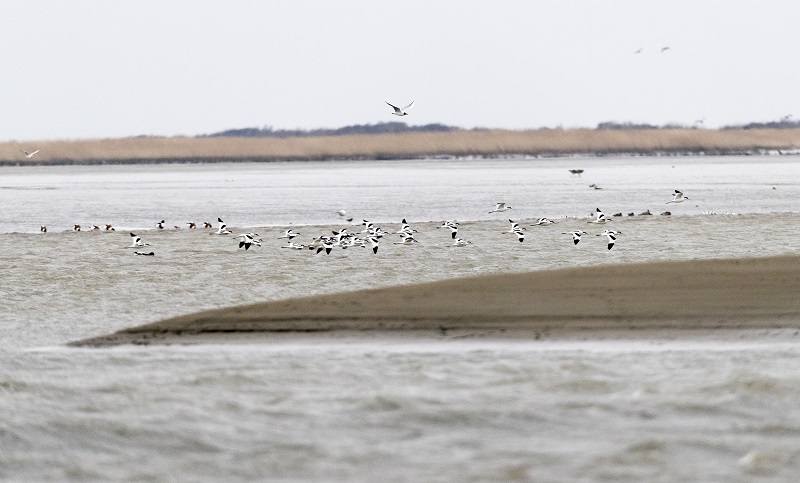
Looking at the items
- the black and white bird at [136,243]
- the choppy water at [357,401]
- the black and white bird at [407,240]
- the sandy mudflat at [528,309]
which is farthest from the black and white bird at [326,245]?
the sandy mudflat at [528,309]

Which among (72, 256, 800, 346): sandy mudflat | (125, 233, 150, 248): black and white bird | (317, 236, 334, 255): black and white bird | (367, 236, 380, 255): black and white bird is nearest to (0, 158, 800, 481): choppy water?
(72, 256, 800, 346): sandy mudflat

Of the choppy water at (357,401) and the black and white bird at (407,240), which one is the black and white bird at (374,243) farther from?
the choppy water at (357,401)

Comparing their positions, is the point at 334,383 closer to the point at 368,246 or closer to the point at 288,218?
the point at 368,246

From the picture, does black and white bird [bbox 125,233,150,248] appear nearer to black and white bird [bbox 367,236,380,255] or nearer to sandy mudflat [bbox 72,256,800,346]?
black and white bird [bbox 367,236,380,255]

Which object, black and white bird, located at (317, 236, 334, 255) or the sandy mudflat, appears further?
black and white bird, located at (317, 236, 334, 255)

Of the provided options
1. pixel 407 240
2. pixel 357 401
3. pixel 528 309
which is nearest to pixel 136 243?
pixel 407 240

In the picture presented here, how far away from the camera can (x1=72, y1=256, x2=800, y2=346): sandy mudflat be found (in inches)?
480

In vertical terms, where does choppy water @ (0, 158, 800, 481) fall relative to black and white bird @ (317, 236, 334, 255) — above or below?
below

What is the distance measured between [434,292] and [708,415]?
549cm

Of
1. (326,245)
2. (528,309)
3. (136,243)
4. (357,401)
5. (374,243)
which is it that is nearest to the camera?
(357,401)

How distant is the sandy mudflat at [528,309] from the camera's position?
12.2 m

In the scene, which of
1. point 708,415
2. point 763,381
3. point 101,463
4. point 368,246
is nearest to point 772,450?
point 708,415

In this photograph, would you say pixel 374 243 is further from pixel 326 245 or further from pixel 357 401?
pixel 357 401

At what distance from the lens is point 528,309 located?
13.0 metres
